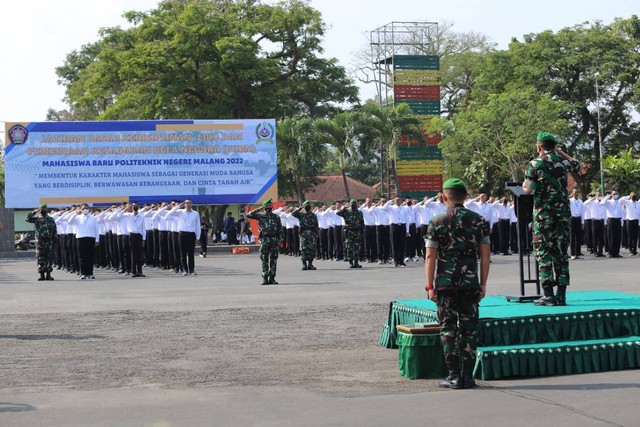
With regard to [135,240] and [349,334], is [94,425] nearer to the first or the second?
[349,334]

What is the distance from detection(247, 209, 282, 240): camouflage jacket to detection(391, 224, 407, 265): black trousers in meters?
6.38

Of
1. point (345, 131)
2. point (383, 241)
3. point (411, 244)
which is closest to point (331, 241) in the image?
point (411, 244)

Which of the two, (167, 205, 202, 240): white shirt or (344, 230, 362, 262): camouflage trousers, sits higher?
(167, 205, 202, 240): white shirt

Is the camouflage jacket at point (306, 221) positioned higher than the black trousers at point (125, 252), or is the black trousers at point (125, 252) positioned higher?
the camouflage jacket at point (306, 221)

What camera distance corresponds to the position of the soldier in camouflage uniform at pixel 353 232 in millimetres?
25688

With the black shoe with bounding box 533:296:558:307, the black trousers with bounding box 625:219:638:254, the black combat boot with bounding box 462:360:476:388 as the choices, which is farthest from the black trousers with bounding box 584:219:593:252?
the black combat boot with bounding box 462:360:476:388

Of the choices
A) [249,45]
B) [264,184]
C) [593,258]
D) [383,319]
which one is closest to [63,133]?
[264,184]

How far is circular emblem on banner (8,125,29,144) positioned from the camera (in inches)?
1449

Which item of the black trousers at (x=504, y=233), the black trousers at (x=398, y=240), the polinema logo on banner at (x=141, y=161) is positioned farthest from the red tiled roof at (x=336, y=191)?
the black trousers at (x=398, y=240)

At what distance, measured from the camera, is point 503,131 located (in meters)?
50.6

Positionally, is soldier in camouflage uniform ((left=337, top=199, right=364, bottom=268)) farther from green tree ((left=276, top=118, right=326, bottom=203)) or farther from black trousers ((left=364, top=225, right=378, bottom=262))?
green tree ((left=276, top=118, right=326, bottom=203))

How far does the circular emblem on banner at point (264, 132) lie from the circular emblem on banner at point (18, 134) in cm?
866

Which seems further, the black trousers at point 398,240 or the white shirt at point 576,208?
the white shirt at point 576,208

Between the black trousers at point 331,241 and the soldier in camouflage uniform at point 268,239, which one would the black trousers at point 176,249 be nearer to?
the soldier in camouflage uniform at point 268,239
